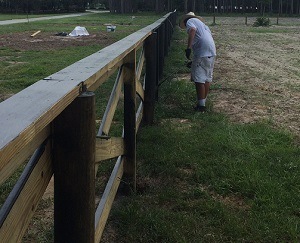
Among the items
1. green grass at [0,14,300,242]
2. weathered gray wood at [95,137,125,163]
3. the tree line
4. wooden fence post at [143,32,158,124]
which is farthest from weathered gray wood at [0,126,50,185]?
the tree line

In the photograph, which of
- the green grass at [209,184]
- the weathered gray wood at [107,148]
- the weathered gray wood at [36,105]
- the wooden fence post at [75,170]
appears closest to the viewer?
the weathered gray wood at [36,105]

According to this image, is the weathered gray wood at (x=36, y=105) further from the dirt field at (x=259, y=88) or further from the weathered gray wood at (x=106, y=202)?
the dirt field at (x=259, y=88)

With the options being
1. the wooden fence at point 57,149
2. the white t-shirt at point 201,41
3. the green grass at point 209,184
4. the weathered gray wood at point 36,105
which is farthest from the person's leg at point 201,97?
the weathered gray wood at point 36,105

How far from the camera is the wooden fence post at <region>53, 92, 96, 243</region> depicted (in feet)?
6.16

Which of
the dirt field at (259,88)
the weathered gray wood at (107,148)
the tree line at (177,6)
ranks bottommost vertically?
the dirt field at (259,88)

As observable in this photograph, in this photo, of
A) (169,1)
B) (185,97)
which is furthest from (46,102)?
(169,1)

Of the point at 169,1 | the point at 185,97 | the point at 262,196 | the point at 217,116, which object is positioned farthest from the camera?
the point at 169,1

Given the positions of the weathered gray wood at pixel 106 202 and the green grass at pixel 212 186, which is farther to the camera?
the green grass at pixel 212 186

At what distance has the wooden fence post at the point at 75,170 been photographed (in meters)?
1.88

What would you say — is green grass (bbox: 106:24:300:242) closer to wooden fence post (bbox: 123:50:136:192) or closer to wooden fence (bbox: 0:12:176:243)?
wooden fence post (bbox: 123:50:136:192)

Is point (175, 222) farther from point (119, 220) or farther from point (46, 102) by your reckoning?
point (46, 102)

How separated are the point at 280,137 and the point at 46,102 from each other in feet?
14.9

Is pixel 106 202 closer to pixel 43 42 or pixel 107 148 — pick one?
pixel 107 148

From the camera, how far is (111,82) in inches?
355
